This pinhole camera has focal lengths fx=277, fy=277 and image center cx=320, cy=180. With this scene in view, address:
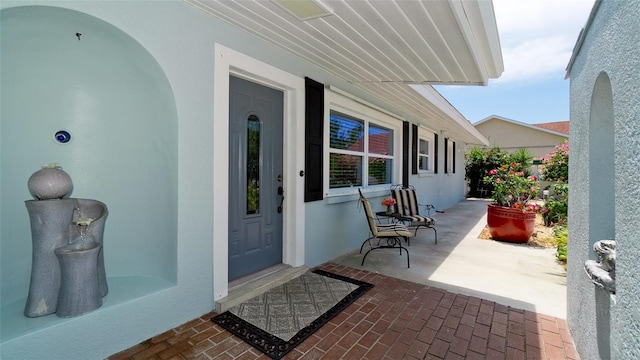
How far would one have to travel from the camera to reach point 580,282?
2.08 metres

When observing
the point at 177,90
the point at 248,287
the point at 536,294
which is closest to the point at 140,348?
the point at 248,287

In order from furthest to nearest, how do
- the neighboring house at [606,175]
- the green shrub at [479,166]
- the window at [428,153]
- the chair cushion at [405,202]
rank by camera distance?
1. the green shrub at [479,166]
2. the window at [428,153]
3. the chair cushion at [405,202]
4. the neighboring house at [606,175]

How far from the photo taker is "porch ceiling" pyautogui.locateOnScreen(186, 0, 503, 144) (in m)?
2.32

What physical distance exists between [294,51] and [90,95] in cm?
211

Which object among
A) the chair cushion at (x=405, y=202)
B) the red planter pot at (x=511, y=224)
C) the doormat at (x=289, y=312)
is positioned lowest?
the doormat at (x=289, y=312)

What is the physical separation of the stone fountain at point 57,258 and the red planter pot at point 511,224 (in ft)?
20.2

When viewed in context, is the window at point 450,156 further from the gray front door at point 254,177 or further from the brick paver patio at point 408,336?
the gray front door at point 254,177

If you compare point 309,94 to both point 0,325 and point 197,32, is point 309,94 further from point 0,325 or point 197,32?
point 0,325

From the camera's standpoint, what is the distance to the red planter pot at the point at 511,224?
5.21 meters

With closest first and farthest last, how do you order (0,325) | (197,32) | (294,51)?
(0,325) → (197,32) → (294,51)

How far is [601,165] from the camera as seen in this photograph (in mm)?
1776

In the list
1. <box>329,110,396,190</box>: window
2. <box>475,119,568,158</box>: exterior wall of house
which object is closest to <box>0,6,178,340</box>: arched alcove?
<box>329,110,396,190</box>: window

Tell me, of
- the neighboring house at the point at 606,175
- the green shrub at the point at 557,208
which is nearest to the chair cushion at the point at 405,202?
the neighboring house at the point at 606,175

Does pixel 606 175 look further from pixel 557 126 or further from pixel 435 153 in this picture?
pixel 557 126
